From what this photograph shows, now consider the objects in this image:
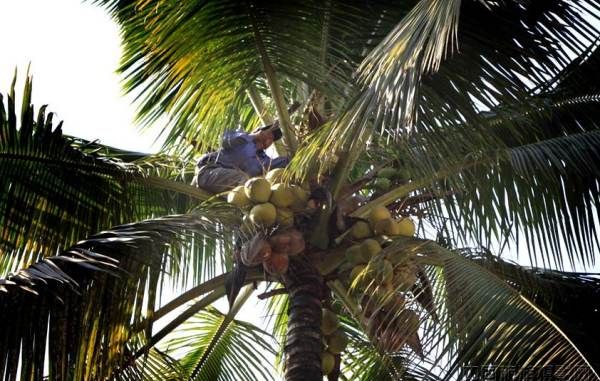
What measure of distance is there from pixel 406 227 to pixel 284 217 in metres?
0.69

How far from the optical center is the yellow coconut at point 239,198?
5.34m

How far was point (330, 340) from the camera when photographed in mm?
5906

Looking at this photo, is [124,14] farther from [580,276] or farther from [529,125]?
[580,276]

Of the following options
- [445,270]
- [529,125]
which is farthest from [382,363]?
[529,125]

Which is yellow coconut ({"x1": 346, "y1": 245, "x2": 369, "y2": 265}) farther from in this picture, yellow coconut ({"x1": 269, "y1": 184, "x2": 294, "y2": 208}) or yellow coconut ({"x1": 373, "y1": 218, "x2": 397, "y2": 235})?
yellow coconut ({"x1": 269, "y1": 184, "x2": 294, "y2": 208})

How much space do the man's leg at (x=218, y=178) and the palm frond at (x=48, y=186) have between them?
0.09m

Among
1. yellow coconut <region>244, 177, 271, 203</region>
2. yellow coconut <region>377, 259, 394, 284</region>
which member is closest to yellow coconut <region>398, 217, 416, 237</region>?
yellow coconut <region>377, 259, 394, 284</region>

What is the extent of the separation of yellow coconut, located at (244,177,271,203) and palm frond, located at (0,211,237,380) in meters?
0.26

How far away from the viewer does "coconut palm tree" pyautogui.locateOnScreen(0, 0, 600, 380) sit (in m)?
4.74

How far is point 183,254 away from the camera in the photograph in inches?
251

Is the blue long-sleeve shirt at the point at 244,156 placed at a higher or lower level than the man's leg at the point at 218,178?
higher

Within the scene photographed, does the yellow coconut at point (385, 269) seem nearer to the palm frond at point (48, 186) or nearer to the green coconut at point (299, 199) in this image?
the green coconut at point (299, 199)

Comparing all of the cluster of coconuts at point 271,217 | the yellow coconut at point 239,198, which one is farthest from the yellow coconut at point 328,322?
the yellow coconut at point 239,198

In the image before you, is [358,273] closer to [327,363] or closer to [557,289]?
[327,363]
